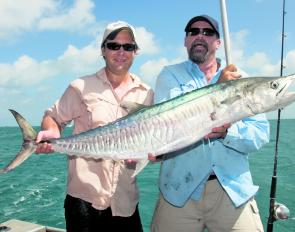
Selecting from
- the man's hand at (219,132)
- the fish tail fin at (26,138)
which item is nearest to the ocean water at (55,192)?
the man's hand at (219,132)

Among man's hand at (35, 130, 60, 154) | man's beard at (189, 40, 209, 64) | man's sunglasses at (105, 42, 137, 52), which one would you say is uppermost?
man's sunglasses at (105, 42, 137, 52)

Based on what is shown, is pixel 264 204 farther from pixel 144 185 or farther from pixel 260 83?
pixel 260 83

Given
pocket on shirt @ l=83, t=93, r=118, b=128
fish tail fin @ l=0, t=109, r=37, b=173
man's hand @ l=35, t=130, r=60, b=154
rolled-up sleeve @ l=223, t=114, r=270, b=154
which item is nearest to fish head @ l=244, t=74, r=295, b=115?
rolled-up sleeve @ l=223, t=114, r=270, b=154

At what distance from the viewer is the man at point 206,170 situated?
140 inches

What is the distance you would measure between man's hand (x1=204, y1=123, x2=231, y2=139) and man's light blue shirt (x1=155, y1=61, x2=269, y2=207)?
9cm

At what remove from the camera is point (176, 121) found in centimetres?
332

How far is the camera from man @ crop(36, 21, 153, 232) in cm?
367

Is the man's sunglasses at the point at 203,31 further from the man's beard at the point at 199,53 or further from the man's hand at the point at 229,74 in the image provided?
the man's hand at the point at 229,74

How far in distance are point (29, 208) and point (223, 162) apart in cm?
1120

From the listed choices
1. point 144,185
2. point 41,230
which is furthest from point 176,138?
point 144,185

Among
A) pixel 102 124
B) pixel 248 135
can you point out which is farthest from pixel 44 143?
pixel 248 135

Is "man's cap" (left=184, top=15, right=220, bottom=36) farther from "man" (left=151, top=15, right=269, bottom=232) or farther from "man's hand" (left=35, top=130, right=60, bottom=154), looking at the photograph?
"man's hand" (left=35, top=130, right=60, bottom=154)

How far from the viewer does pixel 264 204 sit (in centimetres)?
1273

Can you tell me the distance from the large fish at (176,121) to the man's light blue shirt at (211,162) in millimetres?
312
